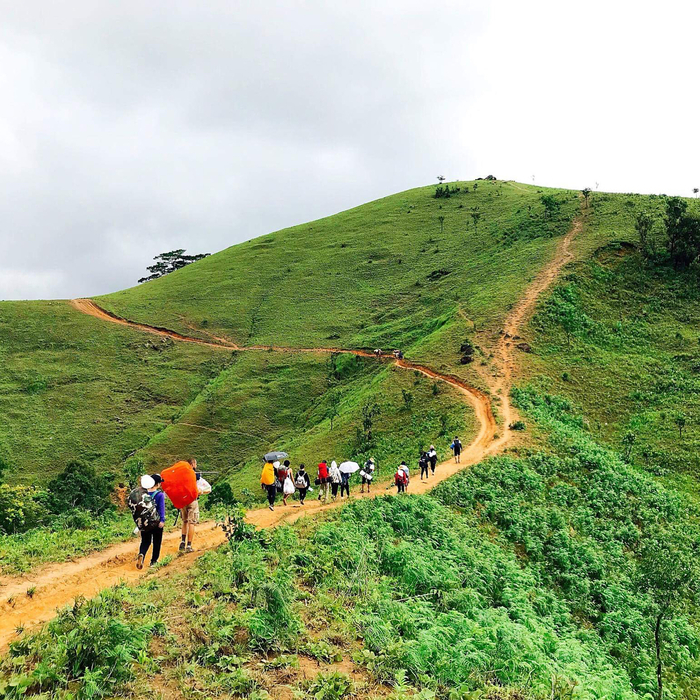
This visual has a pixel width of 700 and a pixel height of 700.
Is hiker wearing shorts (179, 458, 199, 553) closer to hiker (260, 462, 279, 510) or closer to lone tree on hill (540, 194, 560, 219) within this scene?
hiker (260, 462, 279, 510)

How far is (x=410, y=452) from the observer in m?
28.2

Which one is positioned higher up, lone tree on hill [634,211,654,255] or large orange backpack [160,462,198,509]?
lone tree on hill [634,211,654,255]

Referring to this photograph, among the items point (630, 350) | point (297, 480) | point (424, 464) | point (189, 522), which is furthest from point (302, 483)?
point (630, 350)

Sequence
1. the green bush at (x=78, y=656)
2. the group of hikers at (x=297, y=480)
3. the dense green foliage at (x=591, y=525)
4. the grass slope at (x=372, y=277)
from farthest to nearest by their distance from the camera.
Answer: the grass slope at (x=372, y=277) < the group of hikers at (x=297, y=480) < the dense green foliage at (x=591, y=525) < the green bush at (x=78, y=656)

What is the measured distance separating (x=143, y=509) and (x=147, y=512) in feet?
0.38

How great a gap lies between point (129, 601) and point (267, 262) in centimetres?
7207

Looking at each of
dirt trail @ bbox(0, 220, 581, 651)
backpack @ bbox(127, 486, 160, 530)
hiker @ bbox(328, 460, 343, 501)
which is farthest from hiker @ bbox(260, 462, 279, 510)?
backpack @ bbox(127, 486, 160, 530)

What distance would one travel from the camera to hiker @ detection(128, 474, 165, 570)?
34.7 ft

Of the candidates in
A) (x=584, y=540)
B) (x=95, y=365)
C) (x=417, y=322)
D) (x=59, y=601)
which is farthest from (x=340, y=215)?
(x=59, y=601)

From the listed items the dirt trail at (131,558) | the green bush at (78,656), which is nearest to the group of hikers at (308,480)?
the dirt trail at (131,558)

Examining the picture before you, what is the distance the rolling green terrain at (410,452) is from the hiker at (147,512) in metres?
1.58

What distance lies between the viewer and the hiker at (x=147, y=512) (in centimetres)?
1057

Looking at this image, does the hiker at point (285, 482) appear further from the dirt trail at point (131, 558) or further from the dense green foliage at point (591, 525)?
the dense green foliage at point (591, 525)

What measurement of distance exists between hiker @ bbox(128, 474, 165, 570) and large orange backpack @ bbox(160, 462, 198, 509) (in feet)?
1.05
